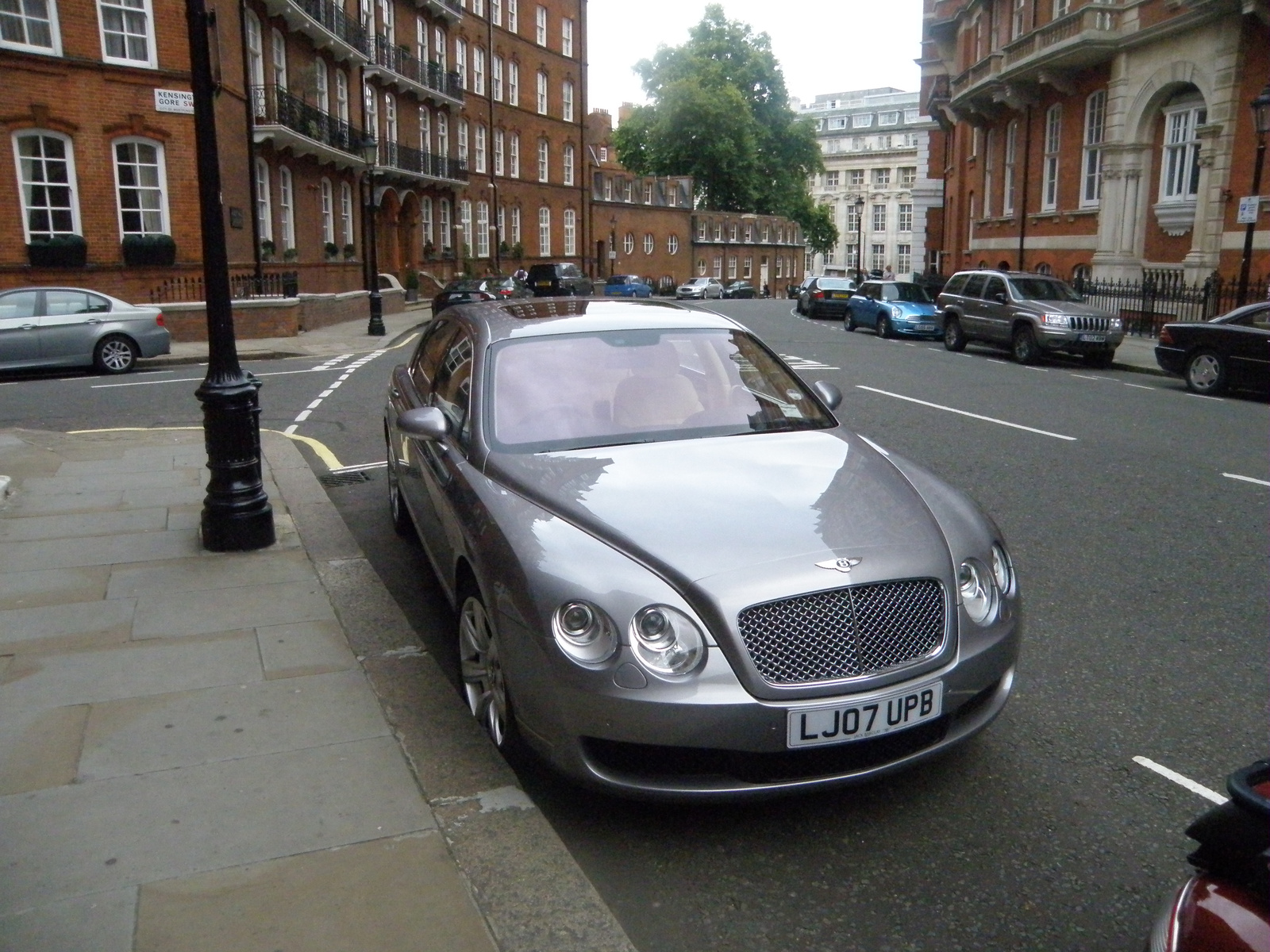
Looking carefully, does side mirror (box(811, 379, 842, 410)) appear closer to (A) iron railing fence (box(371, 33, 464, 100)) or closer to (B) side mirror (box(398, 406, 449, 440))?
(B) side mirror (box(398, 406, 449, 440))

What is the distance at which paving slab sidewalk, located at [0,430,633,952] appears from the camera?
2.93 meters

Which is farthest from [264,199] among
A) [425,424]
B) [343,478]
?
[425,424]

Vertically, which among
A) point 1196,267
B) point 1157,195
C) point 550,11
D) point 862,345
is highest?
point 550,11

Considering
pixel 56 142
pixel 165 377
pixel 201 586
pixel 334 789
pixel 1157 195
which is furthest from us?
pixel 1157 195

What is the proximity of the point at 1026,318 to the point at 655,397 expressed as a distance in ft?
56.5

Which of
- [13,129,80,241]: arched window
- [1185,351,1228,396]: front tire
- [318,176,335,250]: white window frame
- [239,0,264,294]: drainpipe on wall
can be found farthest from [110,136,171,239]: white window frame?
[1185,351,1228,396]: front tire

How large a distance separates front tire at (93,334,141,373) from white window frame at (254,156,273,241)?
1163 cm

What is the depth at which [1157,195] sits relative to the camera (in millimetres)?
26375

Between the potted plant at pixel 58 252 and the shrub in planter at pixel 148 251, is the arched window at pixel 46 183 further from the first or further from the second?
the shrub in planter at pixel 148 251

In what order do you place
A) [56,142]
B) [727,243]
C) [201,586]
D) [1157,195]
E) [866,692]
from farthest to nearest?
[727,243]
[1157,195]
[56,142]
[201,586]
[866,692]

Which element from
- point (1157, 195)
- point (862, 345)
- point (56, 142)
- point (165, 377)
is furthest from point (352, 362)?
point (1157, 195)

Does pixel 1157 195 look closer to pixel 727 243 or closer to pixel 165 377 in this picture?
pixel 165 377

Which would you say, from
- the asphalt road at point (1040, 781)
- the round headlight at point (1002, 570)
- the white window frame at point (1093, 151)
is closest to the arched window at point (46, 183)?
the asphalt road at point (1040, 781)

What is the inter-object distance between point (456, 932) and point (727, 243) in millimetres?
81620
